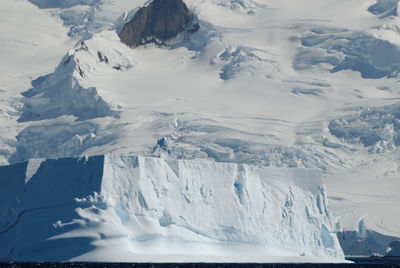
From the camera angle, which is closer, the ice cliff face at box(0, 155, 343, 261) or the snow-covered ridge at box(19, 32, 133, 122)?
the ice cliff face at box(0, 155, 343, 261)

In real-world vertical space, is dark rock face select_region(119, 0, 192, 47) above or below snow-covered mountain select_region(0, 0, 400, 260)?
above

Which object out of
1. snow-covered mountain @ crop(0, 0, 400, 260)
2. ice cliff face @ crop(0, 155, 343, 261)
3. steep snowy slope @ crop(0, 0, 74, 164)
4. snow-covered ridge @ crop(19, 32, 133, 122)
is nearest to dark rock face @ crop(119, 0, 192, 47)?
snow-covered mountain @ crop(0, 0, 400, 260)

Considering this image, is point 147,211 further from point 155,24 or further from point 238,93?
point 155,24

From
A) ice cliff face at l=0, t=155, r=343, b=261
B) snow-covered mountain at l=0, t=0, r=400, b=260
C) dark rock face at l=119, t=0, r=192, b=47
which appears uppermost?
dark rock face at l=119, t=0, r=192, b=47

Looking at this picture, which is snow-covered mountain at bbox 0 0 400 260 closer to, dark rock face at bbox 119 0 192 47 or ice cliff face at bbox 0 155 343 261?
dark rock face at bbox 119 0 192 47

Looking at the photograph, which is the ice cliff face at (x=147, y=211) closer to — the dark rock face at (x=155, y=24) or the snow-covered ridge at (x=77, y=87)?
the snow-covered ridge at (x=77, y=87)

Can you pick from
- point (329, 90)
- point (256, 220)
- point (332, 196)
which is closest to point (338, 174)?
point (332, 196)
